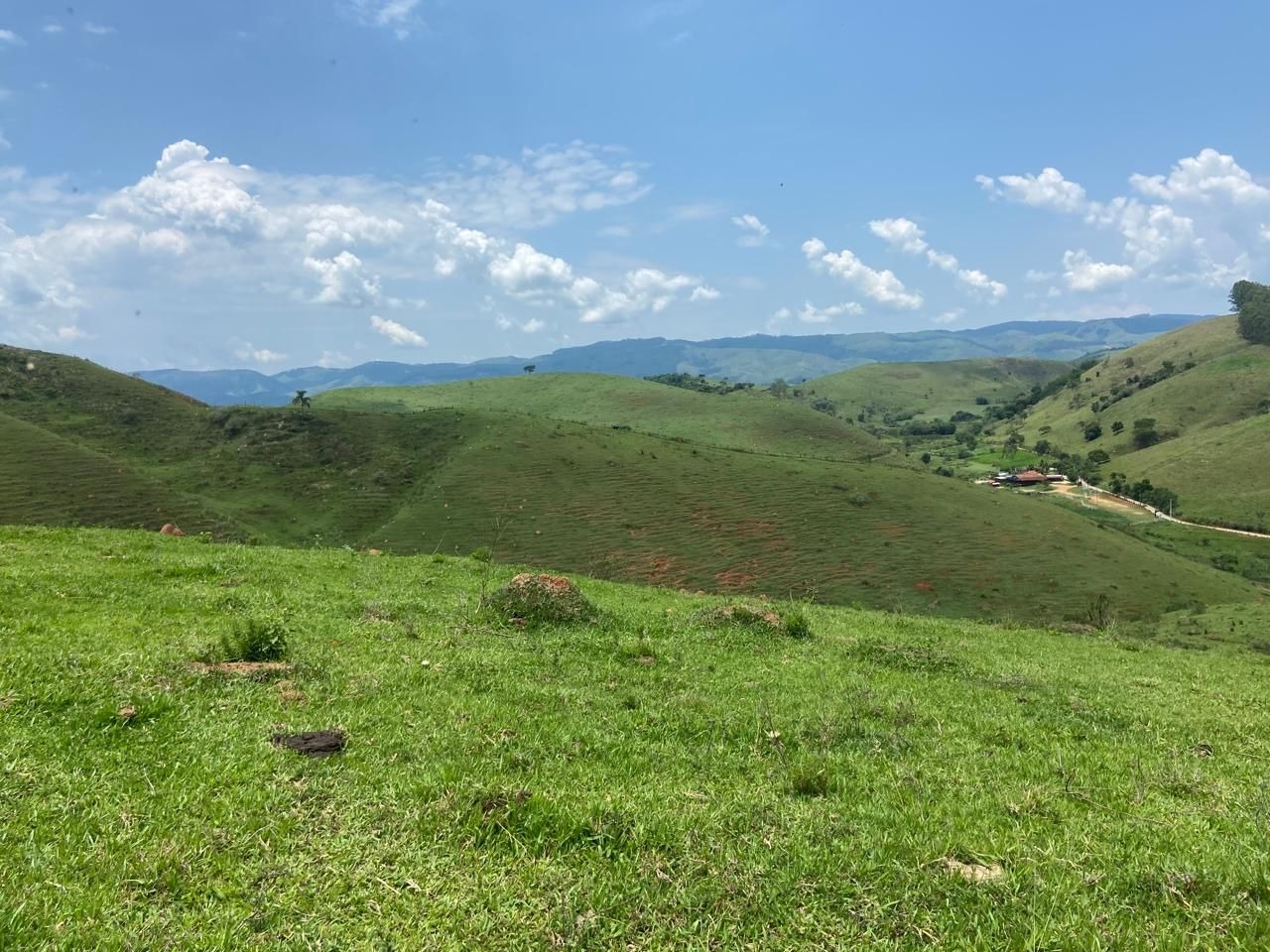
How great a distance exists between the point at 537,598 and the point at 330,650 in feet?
18.8

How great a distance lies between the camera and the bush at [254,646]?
36.7ft

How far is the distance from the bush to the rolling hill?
51.2m

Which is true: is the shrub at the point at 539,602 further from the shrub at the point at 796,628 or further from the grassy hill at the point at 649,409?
the grassy hill at the point at 649,409

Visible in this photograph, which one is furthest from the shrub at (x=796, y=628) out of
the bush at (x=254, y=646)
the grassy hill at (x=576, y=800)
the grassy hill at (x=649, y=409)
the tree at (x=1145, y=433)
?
the tree at (x=1145, y=433)

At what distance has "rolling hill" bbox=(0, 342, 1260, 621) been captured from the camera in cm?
6238

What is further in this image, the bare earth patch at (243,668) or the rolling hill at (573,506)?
the rolling hill at (573,506)

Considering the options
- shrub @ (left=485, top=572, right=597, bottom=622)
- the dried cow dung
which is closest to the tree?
shrub @ (left=485, top=572, right=597, bottom=622)

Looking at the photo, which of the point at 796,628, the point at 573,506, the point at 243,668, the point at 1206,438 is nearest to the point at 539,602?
the point at 796,628

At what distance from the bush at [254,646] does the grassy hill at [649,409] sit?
11817cm

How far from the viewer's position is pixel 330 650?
40.8ft

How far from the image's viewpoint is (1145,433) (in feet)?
548

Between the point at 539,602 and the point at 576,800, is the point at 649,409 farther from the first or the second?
the point at 576,800

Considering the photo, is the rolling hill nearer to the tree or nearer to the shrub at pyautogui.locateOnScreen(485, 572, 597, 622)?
the shrub at pyautogui.locateOnScreen(485, 572, 597, 622)

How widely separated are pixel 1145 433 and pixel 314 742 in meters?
209
